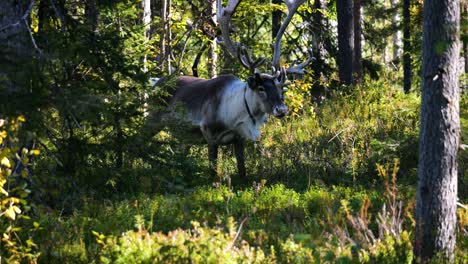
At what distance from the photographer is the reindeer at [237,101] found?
10.1 m

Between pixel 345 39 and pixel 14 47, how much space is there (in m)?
11.6

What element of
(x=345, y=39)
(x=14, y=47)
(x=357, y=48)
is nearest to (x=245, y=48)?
(x=14, y=47)

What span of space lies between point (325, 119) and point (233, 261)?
10.2 metres

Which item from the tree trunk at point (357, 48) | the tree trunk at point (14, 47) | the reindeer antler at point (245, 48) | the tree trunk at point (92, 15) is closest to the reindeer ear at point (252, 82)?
the reindeer antler at point (245, 48)

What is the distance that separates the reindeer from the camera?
33.3 ft

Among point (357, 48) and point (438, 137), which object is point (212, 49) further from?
point (438, 137)

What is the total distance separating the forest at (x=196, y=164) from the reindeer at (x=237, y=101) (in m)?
0.02

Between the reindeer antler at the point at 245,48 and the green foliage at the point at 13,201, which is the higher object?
the reindeer antler at the point at 245,48

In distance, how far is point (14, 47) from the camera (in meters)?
7.32

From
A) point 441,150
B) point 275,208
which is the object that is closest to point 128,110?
point 275,208

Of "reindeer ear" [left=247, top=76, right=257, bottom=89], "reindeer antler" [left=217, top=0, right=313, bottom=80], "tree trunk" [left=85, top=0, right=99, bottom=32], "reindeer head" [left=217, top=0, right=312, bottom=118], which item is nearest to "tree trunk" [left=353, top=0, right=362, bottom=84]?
"reindeer antler" [left=217, top=0, right=313, bottom=80]

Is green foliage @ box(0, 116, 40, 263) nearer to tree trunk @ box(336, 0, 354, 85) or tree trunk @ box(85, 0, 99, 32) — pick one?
tree trunk @ box(85, 0, 99, 32)

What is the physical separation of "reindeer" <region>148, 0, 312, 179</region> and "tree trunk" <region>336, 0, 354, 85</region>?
6583 millimetres

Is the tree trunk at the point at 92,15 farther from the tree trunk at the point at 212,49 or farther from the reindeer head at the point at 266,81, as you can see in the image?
the tree trunk at the point at 212,49
